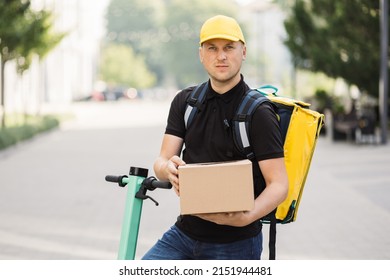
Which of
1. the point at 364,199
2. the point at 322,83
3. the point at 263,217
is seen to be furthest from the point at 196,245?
the point at 322,83

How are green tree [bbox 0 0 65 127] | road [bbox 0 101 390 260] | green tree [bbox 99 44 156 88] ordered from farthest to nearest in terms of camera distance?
1. green tree [bbox 99 44 156 88]
2. green tree [bbox 0 0 65 127]
3. road [bbox 0 101 390 260]

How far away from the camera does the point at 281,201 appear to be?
3307 mm

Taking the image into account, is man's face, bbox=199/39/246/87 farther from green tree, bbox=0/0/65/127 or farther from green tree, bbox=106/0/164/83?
green tree, bbox=106/0/164/83

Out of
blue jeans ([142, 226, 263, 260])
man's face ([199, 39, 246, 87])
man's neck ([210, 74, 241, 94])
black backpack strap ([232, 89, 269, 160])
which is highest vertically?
man's face ([199, 39, 246, 87])

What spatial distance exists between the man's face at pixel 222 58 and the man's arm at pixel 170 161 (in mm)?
334

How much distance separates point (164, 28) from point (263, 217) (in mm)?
121146

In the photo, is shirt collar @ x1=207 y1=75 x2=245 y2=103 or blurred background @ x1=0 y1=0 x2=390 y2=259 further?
blurred background @ x1=0 y1=0 x2=390 y2=259

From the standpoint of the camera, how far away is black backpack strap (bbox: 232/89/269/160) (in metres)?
3.33

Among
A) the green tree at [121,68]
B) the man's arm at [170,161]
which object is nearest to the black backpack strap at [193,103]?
the man's arm at [170,161]

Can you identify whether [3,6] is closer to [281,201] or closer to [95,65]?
[281,201]

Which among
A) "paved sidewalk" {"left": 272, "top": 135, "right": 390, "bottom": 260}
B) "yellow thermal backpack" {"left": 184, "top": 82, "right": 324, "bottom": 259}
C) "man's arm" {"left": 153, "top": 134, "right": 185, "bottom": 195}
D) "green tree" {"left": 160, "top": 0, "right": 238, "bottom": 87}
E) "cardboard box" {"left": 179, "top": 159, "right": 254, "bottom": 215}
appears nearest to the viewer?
"cardboard box" {"left": 179, "top": 159, "right": 254, "bottom": 215}

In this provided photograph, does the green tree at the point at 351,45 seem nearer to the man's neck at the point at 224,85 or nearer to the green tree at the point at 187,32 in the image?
the man's neck at the point at 224,85

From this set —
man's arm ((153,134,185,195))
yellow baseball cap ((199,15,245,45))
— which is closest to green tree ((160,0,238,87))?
man's arm ((153,134,185,195))

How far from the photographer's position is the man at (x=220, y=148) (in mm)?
3285
